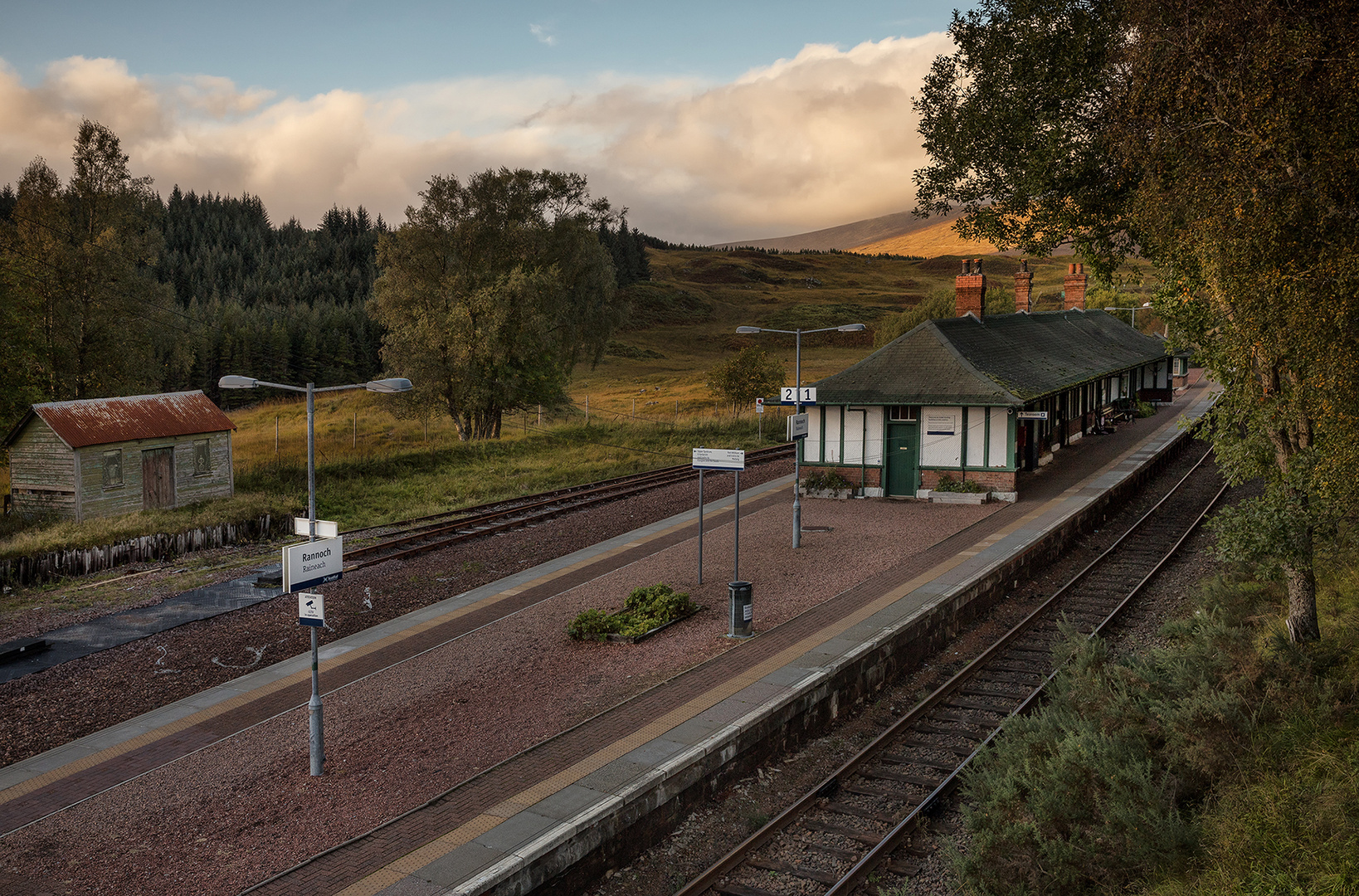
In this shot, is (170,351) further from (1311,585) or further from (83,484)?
(1311,585)

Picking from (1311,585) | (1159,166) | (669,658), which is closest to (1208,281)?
(1159,166)

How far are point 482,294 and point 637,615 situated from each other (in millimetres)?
27821

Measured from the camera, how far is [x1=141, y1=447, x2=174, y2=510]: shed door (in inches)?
1082

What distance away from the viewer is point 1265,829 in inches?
319

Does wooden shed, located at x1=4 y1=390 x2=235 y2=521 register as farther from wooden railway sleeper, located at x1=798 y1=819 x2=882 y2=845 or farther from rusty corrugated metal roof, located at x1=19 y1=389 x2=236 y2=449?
wooden railway sleeper, located at x1=798 y1=819 x2=882 y2=845

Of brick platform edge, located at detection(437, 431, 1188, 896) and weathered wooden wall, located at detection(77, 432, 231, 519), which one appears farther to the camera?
weathered wooden wall, located at detection(77, 432, 231, 519)

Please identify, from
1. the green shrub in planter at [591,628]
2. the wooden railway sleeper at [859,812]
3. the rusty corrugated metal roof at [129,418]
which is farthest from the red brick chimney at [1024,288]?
the wooden railway sleeper at [859,812]

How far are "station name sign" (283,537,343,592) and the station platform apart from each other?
9.88 feet

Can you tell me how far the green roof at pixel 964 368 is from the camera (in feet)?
85.8

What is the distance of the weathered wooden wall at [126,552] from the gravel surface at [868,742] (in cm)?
1807

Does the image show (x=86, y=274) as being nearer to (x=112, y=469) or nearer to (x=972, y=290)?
(x=112, y=469)

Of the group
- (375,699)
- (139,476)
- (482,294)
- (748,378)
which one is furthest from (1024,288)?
(375,699)

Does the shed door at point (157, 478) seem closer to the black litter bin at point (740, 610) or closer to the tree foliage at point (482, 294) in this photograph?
the tree foliage at point (482, 294)

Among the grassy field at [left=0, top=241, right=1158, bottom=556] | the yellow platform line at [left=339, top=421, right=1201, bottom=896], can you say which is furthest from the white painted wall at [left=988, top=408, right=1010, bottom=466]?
the grassy field at [left=0, top=241, right=1158, bottom=556]
